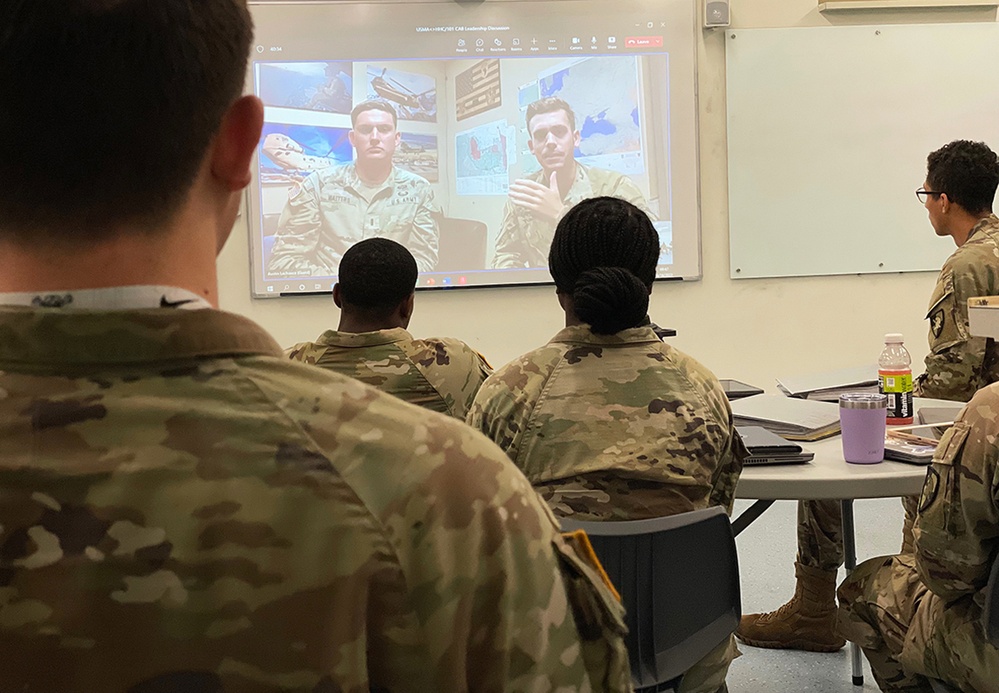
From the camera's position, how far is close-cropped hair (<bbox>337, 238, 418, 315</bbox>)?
8.05 feet

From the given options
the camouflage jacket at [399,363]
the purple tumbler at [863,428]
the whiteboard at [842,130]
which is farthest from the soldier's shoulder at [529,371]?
the whiteboard at [842,130]

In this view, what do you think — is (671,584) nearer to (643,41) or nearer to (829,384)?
(829,384)

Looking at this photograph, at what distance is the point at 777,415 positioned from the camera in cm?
238

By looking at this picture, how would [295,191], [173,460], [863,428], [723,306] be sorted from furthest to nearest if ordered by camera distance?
[723,306], [295,191], [863,428], [173,460]

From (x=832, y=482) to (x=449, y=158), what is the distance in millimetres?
2975

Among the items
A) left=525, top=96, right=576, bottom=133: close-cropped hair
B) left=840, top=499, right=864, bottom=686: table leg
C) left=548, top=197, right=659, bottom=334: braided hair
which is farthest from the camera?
left=525, top=96, right=576, bottom=133: close-cropped hair

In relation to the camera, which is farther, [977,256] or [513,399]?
[977,256]

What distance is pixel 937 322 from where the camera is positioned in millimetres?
3246

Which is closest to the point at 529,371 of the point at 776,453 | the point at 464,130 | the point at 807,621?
the point at 776,453

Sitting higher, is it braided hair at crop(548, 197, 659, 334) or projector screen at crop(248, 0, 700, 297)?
projector screen at crop(248, 0, 700, 297)

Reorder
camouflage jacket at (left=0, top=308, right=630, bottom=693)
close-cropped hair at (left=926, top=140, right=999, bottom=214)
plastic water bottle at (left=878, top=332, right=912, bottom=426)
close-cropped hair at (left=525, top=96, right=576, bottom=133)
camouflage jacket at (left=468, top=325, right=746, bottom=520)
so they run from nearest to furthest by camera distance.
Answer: camouflage jacket at (left=0, top=308, right=630, bottom=693) → camouflage jacket at (left=468, top=325, right=746, bottom=520) → plastic water bottle at (left=878, top=332, right=912, bottom=426) → close-cropped hair at (left=926, top=140, right=999, bottom=214) → close-cropped hair at (left=525, top=96, right=576, bottom=133)

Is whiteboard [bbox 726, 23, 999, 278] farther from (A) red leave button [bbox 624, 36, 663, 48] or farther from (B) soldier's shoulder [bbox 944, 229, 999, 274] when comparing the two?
(B) soldier's shoulder [bbox 944, 229, 999, 274]

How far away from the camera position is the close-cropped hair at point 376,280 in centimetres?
246

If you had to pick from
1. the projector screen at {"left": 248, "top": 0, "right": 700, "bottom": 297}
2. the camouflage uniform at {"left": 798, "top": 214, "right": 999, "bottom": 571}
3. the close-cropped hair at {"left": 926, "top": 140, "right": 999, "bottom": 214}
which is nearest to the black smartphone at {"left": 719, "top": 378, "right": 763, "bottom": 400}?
the camouflage uniform at {"left": 798, "top": 214, "right": 999, "bottom": 571}
